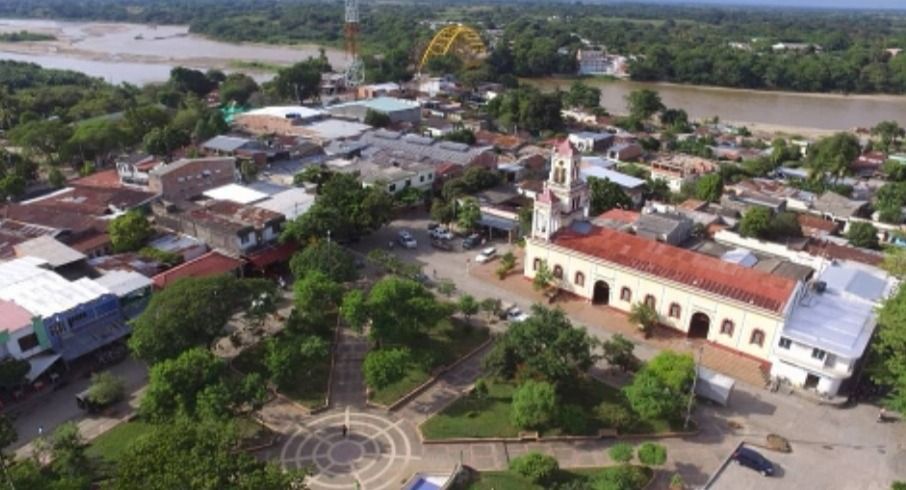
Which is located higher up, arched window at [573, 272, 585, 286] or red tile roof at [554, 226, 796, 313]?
red tile roof at [554, 226, 796, 313]

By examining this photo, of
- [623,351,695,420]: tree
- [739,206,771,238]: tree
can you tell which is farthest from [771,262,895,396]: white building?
[739,206,771,238]: tree

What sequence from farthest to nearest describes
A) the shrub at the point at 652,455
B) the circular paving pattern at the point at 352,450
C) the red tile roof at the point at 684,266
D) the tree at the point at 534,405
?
the red tile roof at the point at 684,266 → the tree at the point at 534,405 → the circular paving pattern at the point at 352,450 → the shrub at the point at 652,455

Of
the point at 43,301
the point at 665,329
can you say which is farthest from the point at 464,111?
the point at 43,301

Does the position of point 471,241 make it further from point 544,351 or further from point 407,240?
point 544,351

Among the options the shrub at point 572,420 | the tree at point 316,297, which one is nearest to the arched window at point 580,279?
the shrub at point 572,420

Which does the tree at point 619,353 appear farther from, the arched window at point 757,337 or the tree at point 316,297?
the tree at point 316,297

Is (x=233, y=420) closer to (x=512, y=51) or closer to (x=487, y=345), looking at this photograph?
(x=487, y=345)

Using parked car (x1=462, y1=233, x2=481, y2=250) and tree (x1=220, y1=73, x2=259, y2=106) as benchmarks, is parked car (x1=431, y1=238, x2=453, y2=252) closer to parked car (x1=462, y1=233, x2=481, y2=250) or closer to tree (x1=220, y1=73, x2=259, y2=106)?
parked car (x1=462, y1=233, x2=481, y2=250)
